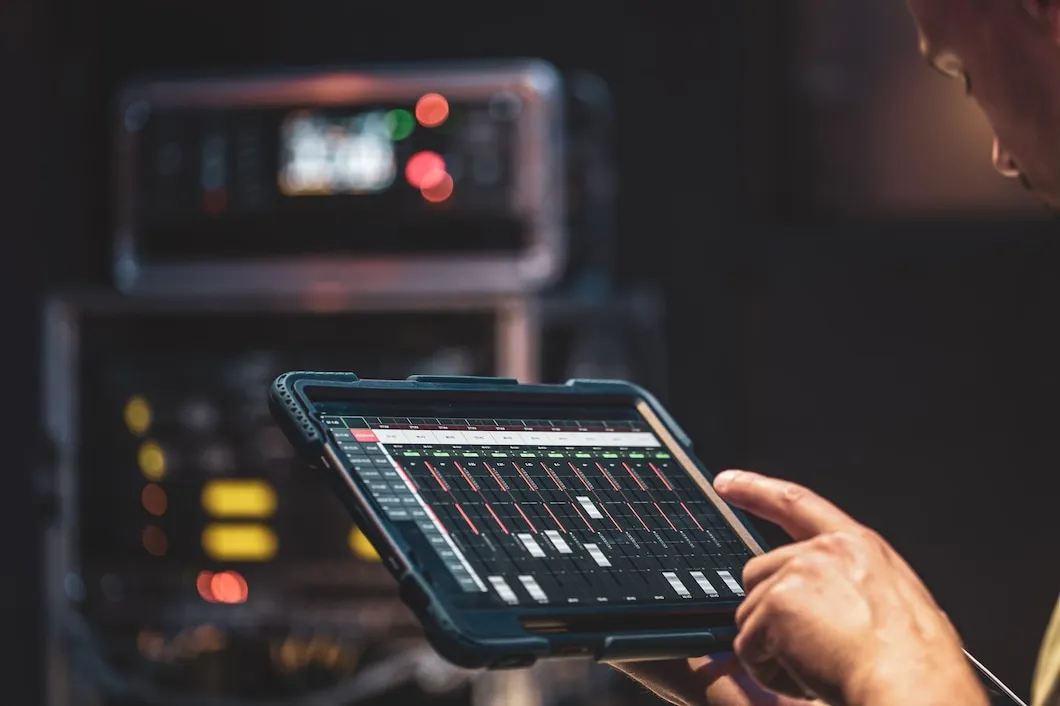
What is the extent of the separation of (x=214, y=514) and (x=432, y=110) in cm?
80

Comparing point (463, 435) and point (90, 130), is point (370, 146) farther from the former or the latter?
point (463, 435)

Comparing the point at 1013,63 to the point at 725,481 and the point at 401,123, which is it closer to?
the point at 725,481

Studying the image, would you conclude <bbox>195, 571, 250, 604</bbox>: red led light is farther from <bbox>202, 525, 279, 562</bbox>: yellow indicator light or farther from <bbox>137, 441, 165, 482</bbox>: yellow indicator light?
<bbox>137, 441, 165, 482</bbox>: yellow indicator light

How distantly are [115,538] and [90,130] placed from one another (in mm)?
978

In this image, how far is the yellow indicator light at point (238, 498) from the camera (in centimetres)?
265

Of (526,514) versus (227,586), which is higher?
(526,514)

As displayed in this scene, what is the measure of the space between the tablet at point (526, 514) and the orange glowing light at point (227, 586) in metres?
1.52

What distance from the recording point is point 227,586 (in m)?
2.63

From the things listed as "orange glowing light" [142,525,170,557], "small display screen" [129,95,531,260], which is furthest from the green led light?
"orange glowing light" [142,525,170,557]

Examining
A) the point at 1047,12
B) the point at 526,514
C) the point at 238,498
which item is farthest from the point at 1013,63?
the point at 238,498

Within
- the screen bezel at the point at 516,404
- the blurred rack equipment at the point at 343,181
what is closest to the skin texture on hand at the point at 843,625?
the screen bezel at the point at 516,404

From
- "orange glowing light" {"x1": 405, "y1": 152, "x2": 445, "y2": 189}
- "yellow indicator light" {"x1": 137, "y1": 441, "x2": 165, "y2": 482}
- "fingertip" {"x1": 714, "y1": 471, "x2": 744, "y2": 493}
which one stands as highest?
"fingertip" {"x1": 714, "y1": 471, "x2": 744, "y2": 493}

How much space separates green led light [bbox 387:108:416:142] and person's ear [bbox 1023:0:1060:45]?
182 centimetres

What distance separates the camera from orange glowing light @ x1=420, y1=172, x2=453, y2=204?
2721mm
